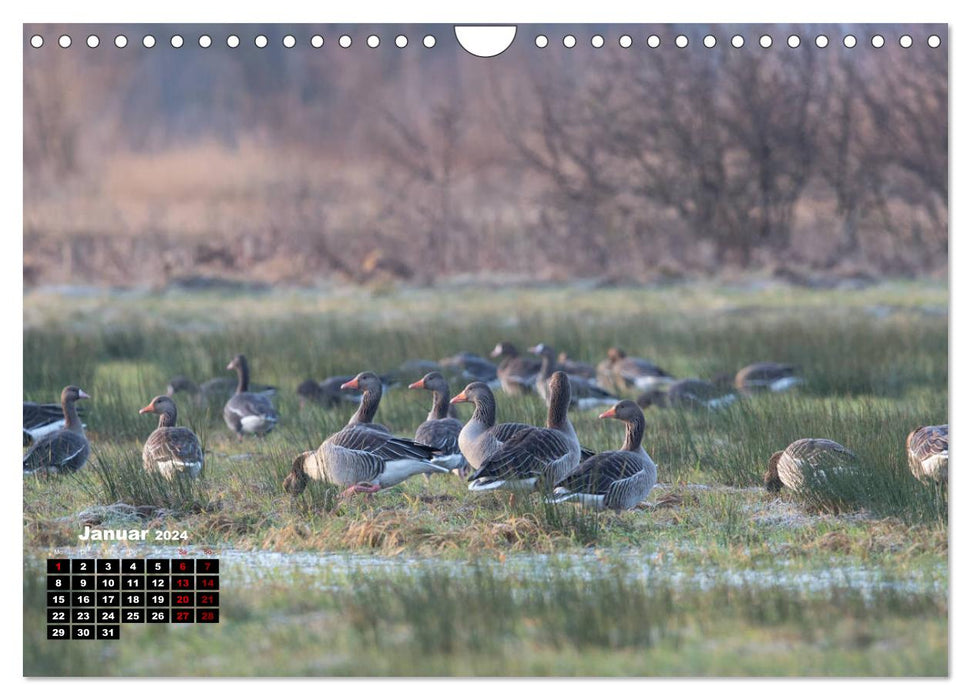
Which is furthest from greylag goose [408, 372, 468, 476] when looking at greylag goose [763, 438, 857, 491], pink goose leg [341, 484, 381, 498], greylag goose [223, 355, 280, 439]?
greylag goose [763, 438, 857, 491]

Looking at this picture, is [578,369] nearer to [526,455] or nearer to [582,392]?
[582,392]

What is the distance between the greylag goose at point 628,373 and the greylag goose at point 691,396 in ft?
2.47

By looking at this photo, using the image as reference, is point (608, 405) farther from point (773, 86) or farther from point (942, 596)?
point (942, 596)

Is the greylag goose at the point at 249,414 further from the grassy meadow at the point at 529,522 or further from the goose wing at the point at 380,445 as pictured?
the goose wing at the point at 380,445

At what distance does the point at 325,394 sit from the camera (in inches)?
590

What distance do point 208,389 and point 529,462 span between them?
574cm

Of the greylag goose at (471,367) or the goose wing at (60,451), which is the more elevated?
the goose wing at (60,451)

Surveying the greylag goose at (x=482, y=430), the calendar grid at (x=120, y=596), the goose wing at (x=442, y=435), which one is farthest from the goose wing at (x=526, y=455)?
the calendar grid at (x=120, y=596)

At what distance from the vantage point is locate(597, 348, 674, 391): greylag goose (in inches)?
632

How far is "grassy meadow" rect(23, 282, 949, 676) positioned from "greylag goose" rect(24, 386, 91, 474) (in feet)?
0.68

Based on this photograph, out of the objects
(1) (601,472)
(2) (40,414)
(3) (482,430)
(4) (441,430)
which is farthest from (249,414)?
(1) (601,472)

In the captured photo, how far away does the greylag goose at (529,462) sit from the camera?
9914 millimetres

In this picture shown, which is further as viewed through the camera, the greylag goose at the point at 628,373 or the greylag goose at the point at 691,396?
the greylag goose at the point at 628,373

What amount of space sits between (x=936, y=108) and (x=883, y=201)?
2.34m
